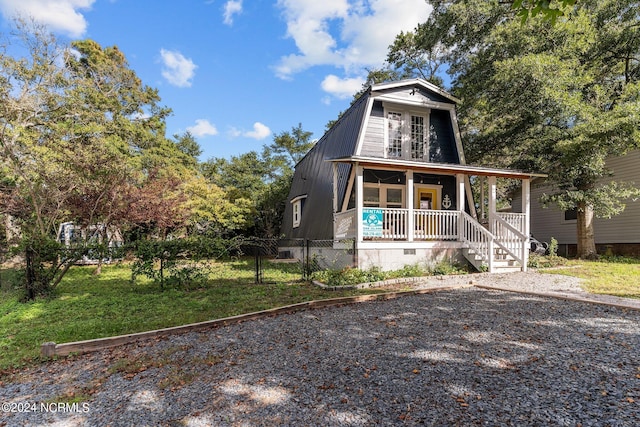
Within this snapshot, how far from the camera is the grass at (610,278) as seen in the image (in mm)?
6602

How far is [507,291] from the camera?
6.90m

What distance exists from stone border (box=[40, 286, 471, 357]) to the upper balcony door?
6.47 metres

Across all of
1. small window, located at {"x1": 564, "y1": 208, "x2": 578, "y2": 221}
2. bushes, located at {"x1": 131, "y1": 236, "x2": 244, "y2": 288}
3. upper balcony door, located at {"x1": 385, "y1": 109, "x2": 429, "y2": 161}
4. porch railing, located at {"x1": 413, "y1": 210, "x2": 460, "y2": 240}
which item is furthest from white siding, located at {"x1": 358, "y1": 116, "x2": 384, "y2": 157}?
small window, located at {"x1": 564, "y1": 208, "x2": 578, "y2": 221}

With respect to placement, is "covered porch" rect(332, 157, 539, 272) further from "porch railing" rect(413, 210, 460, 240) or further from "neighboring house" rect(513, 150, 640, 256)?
"neighboring house" rect(513, 150, 640, 256)

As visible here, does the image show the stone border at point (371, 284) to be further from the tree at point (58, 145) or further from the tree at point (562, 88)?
the tree at point (562, 88)

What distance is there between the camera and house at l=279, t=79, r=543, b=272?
30.8 feet

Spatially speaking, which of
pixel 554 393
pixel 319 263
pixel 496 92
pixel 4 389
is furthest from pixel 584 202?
pixel 4 389

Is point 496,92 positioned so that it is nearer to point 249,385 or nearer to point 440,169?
point 440,169

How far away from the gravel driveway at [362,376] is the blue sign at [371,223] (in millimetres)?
4357

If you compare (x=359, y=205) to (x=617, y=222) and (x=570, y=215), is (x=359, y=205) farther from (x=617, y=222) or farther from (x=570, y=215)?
(x=570, y=215)

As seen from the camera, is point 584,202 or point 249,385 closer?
point 249,385

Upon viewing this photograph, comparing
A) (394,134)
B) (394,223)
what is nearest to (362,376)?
(394,223)

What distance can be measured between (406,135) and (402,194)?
7.73 ft

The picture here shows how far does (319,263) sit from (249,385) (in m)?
8.02
